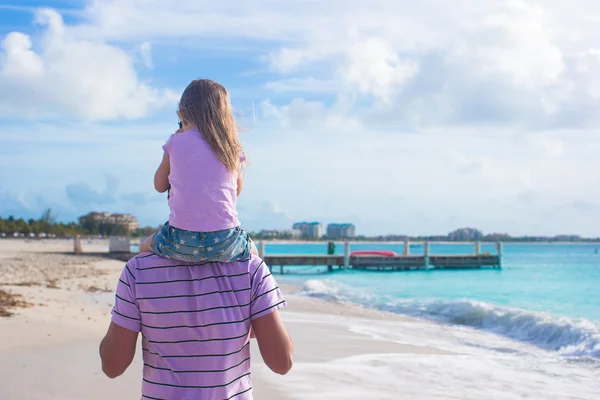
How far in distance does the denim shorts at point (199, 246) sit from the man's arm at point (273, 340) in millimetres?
183

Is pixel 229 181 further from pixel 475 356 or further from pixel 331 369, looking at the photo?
pixel 475 356

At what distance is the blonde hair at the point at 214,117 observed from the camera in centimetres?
162

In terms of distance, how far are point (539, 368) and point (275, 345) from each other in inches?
313

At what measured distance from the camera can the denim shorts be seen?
1544mm

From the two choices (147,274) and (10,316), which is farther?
(10,316)

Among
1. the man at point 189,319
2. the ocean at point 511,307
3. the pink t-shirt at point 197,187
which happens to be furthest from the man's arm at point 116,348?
the ocean at point 511,307

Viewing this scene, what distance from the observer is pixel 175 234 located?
5.14 feet

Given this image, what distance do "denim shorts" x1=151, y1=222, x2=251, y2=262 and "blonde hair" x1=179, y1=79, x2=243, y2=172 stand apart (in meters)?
0.19

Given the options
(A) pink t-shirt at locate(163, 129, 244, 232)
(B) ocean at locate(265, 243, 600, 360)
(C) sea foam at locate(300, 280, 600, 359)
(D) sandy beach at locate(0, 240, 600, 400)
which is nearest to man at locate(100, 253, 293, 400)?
(A) pink t-shirt at locate(163, 129, 244, 232)

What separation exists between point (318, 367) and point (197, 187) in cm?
600

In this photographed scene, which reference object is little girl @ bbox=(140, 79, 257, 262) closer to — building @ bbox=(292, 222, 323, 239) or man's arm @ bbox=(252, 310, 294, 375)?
man's arm @ bbox=(252, 310, 294, 375)

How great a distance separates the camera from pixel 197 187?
1595 millimetres

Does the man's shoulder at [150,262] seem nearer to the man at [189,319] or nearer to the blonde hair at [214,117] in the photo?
the man at [189,319]

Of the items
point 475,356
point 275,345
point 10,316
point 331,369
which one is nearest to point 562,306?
point 475,356
